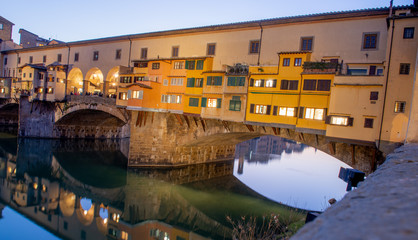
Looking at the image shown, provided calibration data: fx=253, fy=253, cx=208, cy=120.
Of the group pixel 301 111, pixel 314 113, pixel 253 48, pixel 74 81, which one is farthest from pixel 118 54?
pixel 314 113

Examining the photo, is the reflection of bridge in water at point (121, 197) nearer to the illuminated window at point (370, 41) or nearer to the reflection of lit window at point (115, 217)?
the reflection of lit window at point (115, 217)

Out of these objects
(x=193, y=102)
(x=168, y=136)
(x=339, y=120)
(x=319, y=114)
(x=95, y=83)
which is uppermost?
(x=95, y=83)

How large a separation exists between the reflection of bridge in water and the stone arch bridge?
1695mm

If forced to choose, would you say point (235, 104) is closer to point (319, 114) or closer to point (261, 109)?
point (261, 109)

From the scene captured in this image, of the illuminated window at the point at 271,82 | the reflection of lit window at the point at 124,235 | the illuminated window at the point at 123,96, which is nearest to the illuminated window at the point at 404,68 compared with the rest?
the illuminated window at the point at 271,82

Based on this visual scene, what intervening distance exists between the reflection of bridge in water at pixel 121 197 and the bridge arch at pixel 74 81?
1137cm

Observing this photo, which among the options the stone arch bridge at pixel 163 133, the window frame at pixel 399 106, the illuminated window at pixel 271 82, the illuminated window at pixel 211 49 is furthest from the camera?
the illuminated window at pixel 211 49

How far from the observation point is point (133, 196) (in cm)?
1944

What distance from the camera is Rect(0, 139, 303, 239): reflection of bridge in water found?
1561 cm

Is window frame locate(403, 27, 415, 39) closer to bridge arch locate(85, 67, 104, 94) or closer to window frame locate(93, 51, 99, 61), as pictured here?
window frame locate(93, 51, 99, 61)

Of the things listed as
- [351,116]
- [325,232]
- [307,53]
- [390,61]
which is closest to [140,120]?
[307,53]

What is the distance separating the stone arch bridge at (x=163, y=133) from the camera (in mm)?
16594

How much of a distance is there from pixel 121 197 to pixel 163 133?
7.30 m

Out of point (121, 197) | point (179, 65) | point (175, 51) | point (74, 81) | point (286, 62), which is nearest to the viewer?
point (286, 62)
